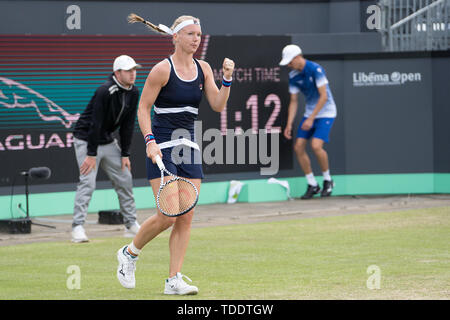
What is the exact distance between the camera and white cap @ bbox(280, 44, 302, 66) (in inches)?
558

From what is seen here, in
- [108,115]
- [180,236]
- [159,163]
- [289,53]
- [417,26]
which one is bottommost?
[180,236]

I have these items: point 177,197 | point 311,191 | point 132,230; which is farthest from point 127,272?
point 311,191

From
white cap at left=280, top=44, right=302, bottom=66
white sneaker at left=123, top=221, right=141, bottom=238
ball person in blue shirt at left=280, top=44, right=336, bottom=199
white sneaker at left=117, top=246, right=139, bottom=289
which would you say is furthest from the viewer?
ball person in blue shirt at left=280, top=44, right=336, bottom=199

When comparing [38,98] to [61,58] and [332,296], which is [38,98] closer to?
[61,58]

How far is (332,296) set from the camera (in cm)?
690

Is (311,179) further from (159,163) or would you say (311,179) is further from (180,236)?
(159,163)

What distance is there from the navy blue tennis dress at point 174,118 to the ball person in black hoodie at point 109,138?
3.19m

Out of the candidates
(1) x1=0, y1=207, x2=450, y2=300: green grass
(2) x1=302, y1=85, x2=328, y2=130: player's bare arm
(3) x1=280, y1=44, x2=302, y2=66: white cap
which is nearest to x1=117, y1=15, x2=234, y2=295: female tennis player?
(1) x1=0, y1=207, x2=450, y2=300: green grass

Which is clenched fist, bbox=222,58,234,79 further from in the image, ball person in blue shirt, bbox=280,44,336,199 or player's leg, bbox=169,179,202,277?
ball person in blue shirt, bbox=280,44,336,199

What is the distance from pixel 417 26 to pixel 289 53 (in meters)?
2.66

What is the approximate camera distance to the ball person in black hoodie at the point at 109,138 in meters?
10.4

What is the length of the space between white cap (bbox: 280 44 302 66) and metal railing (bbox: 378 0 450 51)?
194 cm

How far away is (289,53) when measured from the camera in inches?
559

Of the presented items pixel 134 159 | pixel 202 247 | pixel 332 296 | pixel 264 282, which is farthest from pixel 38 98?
pixel 332 296
